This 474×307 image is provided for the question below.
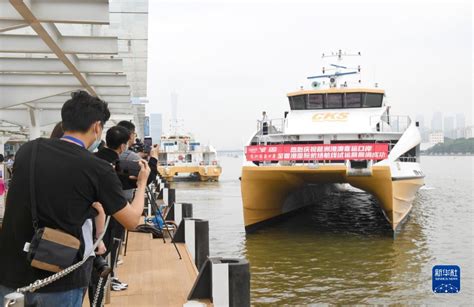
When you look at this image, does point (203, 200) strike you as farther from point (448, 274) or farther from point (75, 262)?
point (75, 262)

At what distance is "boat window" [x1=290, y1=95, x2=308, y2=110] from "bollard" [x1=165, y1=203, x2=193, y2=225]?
7.53 m

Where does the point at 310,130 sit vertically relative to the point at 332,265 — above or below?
above

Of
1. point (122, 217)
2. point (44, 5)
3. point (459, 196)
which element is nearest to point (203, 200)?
point (459, 196)

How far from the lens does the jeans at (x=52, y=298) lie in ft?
6.97

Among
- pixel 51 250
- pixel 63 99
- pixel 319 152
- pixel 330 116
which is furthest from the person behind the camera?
pixel 63 99

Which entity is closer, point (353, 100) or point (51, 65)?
point (51, 65)

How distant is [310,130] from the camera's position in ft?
49.5

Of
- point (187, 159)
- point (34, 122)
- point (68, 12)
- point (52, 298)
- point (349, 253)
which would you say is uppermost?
point (68, 12)

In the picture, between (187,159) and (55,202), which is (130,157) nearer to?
(55,202)

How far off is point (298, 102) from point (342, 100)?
1417 millimetres

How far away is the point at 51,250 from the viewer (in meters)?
2.09

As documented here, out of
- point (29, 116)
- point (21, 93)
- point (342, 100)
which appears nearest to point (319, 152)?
point (342, 100)

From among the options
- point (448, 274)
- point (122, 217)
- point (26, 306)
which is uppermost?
point (122, 217)

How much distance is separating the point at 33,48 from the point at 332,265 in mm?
7226
